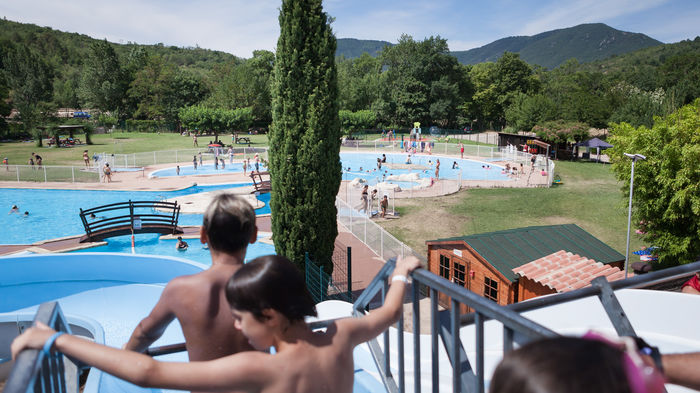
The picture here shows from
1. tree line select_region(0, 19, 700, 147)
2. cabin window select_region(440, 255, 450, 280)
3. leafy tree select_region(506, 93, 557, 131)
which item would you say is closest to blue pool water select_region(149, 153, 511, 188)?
leafy tree select_region(506, 93, 557, 131)

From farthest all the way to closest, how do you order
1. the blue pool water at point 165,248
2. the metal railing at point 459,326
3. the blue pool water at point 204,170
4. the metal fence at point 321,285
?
the blue pool water at point 204,170
the blue pool water at point 165,248
the metal fence at point 321,285
the metal railing at point 459,326

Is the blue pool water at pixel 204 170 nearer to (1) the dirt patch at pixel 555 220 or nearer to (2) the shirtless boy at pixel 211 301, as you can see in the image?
(1) the dirt patch at pixel 555 220

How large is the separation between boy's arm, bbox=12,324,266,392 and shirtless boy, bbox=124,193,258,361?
2.18 feet

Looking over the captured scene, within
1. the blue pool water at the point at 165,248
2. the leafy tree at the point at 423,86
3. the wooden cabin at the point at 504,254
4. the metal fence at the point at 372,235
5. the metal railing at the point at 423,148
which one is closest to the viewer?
the wooden cabin at the point at 504,254

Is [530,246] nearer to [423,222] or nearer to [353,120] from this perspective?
[423,222]

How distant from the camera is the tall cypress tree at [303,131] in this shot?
11.8 metres

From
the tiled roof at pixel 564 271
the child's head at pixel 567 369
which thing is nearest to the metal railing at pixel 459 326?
the child's head at pixel 567 369

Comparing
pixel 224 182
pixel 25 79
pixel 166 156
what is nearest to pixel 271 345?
pixel 224 182

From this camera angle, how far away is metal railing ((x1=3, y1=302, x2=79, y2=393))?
1318 millimetres

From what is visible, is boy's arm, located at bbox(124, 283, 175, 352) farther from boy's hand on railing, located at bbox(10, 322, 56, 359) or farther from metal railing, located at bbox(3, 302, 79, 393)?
boy's hand on railing, located at bbox(10, 322, 56, 359)

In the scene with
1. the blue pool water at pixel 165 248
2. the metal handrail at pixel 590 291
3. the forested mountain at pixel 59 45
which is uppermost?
the forested mountain at pixel 59 45

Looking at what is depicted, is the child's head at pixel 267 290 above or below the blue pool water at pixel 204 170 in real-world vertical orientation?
above

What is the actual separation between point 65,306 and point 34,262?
2205 millimetres

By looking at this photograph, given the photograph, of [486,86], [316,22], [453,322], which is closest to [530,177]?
[316,22]
